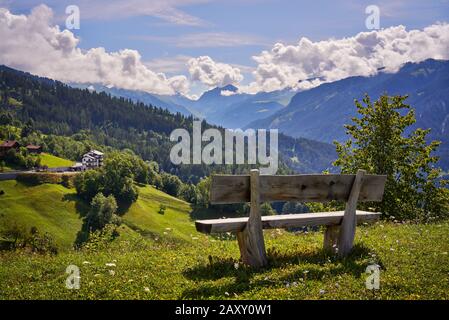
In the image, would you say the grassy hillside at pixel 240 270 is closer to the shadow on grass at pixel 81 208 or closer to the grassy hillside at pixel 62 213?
the grassy hillside at pixel 62 213

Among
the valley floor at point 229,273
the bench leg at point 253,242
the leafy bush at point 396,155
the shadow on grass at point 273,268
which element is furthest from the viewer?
the leafy bush at point 396,155

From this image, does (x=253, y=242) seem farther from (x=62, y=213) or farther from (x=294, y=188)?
(x=62, y=213)

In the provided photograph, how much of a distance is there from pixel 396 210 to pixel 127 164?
137013mm

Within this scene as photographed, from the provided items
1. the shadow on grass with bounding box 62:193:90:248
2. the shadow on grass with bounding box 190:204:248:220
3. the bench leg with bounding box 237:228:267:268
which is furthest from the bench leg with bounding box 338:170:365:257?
the shadow on grass with bounding box 190:204:248:220

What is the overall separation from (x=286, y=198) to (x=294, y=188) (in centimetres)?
27

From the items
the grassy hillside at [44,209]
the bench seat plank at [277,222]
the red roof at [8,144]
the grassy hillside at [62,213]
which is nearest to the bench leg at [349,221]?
the bench seat plank at [277,222]

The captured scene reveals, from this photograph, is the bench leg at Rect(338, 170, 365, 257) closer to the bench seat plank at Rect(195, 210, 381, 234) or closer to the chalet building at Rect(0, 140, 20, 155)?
the bench seat plank at Rect(195, 210, 381, 234)

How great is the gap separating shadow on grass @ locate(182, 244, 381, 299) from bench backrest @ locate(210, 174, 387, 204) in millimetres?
1274

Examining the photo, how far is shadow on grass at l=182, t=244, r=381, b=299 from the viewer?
27.8 feet

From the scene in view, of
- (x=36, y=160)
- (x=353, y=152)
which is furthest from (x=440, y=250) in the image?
(x=36, y=160)

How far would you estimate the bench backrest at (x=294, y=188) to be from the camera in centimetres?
950

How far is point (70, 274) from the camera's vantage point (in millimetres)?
9367

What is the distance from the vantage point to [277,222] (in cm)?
1050

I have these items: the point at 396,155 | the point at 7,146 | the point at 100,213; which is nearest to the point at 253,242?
the point at 396,155
